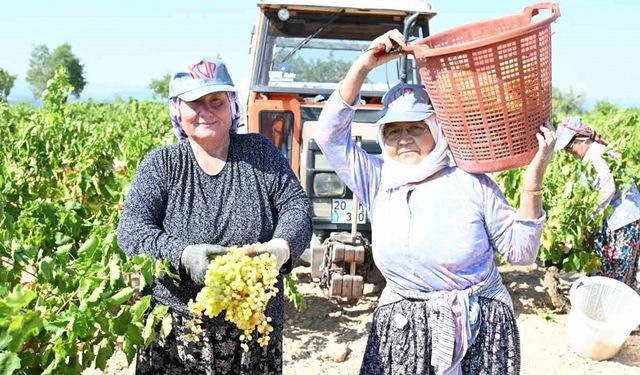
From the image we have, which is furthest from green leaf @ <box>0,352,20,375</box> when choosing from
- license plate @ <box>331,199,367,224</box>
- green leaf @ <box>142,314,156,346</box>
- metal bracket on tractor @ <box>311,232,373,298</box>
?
license plate @ <box>331,199,367,224</box>

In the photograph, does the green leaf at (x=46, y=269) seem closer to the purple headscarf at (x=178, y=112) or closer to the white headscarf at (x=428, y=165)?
the purple headscarf at (x=178, y=112)

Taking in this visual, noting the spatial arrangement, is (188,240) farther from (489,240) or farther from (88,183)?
(88,183)

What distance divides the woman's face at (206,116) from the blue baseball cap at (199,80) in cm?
4

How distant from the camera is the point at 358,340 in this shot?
434cm

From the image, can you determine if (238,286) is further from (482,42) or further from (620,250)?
(620,250)

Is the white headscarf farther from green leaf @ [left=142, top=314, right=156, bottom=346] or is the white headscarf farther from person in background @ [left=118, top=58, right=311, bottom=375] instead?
green leaf @ [left=142, top=314, right=156, bottom=346]

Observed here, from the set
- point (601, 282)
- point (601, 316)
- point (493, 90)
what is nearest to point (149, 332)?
point (493, 90)

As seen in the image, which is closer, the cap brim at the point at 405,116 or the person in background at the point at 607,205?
the cap brim at the point at 405,116

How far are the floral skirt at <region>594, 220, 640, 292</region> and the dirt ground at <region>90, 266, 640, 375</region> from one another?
0.45 metres

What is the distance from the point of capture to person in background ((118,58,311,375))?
2076mm

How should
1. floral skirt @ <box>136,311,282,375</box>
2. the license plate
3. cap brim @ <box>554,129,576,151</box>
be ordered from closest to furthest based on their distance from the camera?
floral skirt @ <box>136,311,282,375</box> → cap brim @ <box>554,129,576,151</box> → the license plate

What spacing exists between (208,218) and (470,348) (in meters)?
0.93

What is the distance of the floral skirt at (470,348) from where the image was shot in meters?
2.17

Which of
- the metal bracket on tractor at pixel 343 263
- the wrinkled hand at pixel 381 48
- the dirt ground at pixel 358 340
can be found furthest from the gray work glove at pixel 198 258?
the metal bracket on tractor at pixel 343 263
